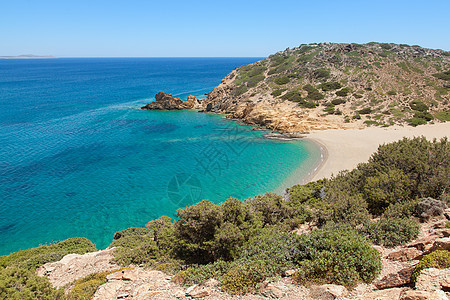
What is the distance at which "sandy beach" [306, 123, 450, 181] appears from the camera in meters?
27.7

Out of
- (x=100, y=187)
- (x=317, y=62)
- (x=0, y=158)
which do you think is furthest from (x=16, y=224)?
(x=317, y=62)

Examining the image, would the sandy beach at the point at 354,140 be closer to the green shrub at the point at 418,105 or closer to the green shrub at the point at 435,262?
the green shrub at the point at 418,105

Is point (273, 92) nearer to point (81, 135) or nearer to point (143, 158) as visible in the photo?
point (143, 158)

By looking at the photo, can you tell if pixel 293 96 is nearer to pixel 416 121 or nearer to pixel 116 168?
pixel 416 121

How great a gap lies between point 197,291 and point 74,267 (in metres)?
7.08

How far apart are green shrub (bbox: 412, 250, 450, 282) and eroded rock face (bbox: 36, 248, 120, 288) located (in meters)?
10.4

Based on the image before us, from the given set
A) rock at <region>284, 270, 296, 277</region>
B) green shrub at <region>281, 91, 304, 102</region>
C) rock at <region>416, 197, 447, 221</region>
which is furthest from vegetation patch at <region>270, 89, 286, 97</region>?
rock at <region>284, 270, 296, 277</region>

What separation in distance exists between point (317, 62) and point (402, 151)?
49.7m

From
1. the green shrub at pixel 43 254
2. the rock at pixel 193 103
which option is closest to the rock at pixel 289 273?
the green shrub at pixel 43 254

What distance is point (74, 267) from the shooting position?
1146cm

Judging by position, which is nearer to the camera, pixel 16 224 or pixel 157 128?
pixel 16 224

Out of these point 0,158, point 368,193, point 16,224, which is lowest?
point 16,224

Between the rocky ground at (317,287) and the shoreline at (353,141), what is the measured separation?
54.1 ft

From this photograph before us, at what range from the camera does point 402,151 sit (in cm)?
1550
